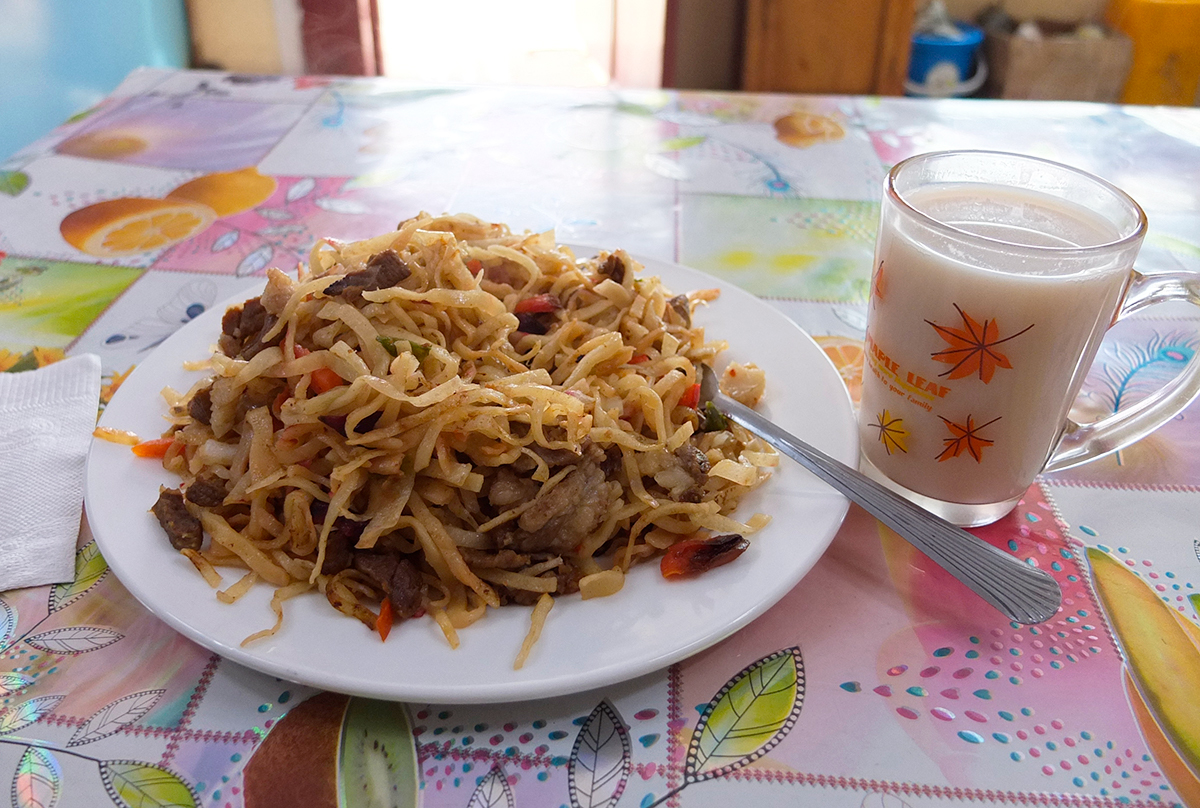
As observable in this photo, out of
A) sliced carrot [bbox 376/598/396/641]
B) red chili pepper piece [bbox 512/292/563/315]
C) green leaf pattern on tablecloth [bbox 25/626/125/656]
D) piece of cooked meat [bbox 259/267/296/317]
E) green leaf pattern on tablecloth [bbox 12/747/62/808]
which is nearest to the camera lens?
green leaf pattern on tablecloth [bbox 12/747/62/808]

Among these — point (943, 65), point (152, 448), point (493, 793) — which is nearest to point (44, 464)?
point (152, 448)

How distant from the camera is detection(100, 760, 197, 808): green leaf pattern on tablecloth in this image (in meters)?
1.09

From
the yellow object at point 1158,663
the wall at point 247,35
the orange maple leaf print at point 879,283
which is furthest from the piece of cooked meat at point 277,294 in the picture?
the wall at point 247,35

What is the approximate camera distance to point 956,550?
4.47 ft

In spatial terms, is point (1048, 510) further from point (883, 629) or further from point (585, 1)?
point (585, 1)

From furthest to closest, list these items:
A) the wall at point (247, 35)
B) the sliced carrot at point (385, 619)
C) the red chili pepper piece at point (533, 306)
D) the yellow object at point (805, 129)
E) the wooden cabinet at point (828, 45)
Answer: the wall at point (247, 35) → the wooden cabinet at point (828, 45) → the yellow object at point (805, 129) → the red chili pepper piece at point (533, 306) → the sliced carrot at point (385, 619)

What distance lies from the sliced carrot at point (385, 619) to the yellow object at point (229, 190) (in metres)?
1.90

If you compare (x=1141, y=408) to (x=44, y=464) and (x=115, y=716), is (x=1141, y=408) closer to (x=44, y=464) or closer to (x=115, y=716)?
(x=115, y=716)

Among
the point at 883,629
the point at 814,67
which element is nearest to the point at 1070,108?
the point at 814,67

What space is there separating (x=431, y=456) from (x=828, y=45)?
5.39m

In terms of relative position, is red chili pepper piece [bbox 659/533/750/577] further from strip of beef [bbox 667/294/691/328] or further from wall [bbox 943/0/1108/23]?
wall [bbox 943/0/1108/23]

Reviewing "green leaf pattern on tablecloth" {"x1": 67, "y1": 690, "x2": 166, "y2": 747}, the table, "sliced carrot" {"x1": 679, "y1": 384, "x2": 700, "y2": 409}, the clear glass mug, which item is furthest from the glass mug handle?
"green leaf pattern on tablecloth" {"x1": 67, "y1": 690, "x2": 166, "y2": 747}

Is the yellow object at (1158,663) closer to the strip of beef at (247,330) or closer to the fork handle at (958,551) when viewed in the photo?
the fork handle at (958,551)

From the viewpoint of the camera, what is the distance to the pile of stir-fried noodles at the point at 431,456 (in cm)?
133
